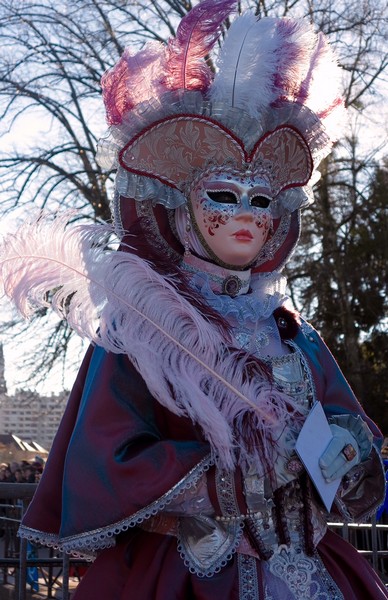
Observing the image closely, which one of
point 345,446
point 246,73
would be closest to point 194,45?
point 246,73

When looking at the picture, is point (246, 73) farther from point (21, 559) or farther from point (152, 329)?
point (21, 559)

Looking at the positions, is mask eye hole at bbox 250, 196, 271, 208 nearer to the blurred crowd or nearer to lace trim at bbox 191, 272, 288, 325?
lace trim at bbox 191, 272, 288, 325

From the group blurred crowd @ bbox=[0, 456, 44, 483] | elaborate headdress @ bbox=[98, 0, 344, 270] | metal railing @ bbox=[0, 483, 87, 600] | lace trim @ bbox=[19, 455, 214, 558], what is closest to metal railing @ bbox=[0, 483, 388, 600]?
metal railing @ bbox=[0, 483, 87, 600]

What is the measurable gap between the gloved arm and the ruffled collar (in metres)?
0.39

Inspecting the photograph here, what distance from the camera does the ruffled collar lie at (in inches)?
117

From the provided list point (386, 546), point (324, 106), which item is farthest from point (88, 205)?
point (324, 106)

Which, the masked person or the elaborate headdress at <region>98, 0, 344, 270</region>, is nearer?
the masked person

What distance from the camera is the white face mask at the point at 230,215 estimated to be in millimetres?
3002

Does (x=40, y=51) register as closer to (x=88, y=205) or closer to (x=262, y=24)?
(x=88, y=205)

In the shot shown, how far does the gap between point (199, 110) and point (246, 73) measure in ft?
0.60

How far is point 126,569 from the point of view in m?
2.70

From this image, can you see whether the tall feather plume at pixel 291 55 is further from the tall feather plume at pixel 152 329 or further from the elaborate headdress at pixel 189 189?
the tall feather plume at pixel 152 329

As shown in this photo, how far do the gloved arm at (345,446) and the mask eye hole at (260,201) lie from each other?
0.67m

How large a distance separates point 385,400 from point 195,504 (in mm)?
12268
